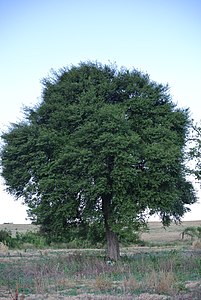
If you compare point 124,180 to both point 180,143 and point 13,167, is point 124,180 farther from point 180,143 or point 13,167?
point 13,167

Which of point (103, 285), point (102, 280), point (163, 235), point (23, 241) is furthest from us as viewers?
point (163, 235)

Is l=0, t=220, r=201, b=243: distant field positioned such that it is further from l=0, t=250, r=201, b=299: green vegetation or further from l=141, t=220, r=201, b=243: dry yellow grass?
l=0, t=250, r=201, b=299: green vegetation

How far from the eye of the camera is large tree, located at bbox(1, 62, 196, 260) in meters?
23.1

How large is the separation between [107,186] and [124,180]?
113cm

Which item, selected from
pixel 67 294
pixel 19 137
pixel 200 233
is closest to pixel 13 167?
pixel 19 137

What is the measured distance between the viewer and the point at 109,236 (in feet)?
83.0

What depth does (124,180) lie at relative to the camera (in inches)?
890

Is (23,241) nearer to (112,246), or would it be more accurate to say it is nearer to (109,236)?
(109,236)

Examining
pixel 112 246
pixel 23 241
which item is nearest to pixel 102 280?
pixel 112 246

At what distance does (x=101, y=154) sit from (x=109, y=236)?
522 cm

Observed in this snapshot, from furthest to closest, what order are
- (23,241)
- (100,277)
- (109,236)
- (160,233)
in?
(160,233) → (23,241) → (109,236) → (100,277)

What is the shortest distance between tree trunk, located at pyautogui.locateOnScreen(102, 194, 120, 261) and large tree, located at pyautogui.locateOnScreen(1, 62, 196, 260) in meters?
0.05

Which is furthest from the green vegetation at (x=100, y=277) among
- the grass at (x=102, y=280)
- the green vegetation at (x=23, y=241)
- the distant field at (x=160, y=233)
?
the distant field at (x=160, y=233)

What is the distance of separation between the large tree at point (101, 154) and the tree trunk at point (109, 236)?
0.05 m
